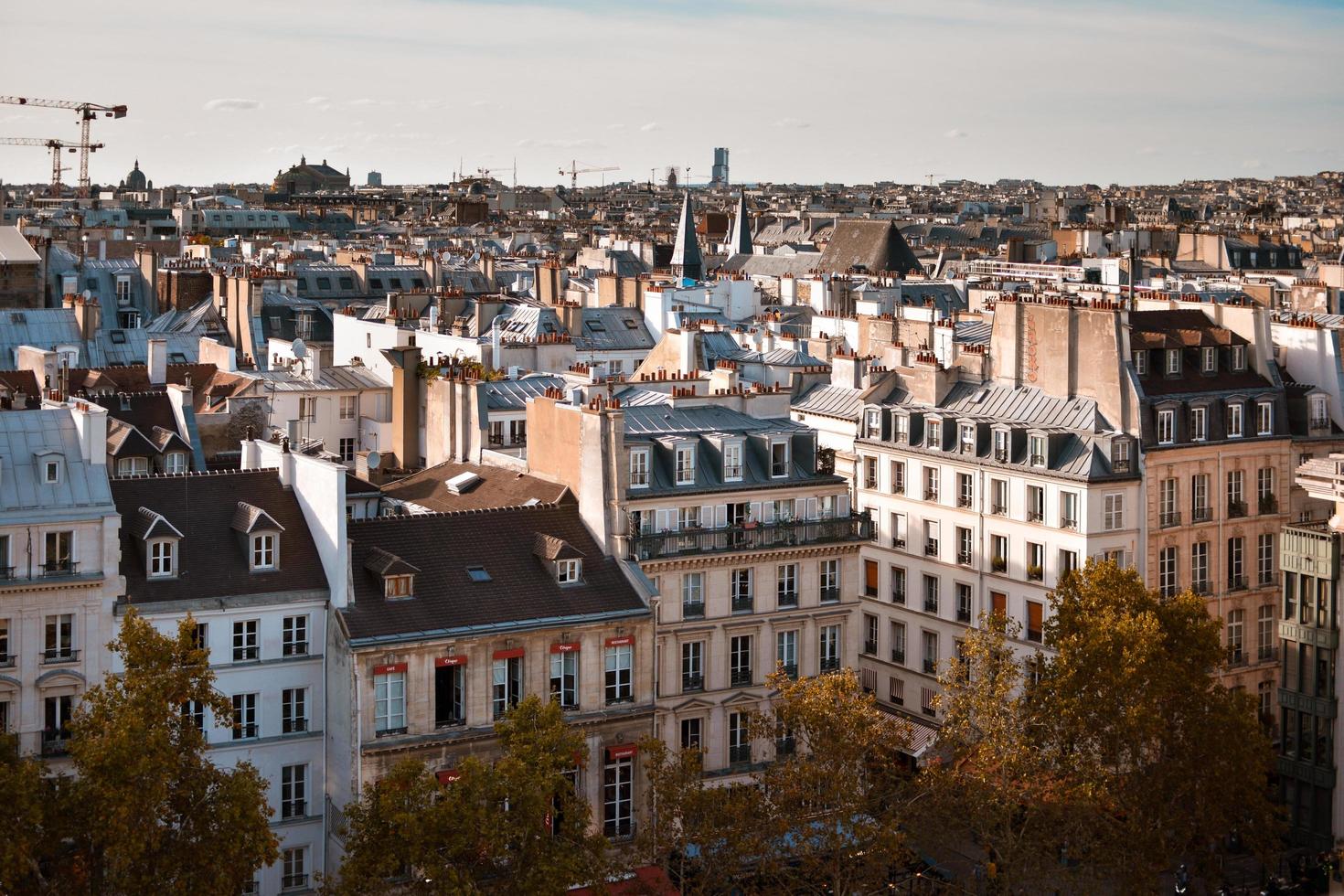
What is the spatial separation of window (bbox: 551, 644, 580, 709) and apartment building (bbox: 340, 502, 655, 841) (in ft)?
0.09

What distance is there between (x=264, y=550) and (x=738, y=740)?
1201cm

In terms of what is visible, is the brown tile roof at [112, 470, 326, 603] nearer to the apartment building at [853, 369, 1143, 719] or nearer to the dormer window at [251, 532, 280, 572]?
the dormer window at [251, 532, 280, 572]

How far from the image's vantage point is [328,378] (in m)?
72.6

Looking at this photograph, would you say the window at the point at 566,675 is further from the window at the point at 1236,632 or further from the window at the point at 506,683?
the window at the point at 1236,632

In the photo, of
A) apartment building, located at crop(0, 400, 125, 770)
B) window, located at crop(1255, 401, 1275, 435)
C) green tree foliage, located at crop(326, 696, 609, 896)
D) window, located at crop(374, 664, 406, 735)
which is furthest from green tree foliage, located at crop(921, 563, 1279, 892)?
apartment building, located at crop(0, 400, 125, 770)

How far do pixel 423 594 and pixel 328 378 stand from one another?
88.6 feet

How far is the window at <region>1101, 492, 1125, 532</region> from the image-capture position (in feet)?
188

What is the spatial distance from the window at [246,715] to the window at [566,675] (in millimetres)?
6253

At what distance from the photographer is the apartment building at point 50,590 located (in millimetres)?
43062

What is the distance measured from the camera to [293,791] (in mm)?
45906

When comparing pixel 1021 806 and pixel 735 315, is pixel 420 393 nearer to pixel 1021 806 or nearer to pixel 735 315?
pixel 1021 806

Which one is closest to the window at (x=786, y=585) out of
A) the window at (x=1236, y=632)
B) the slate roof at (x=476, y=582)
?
the slate roof at (x=476, y=582)

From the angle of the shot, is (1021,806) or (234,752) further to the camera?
(1021,806)

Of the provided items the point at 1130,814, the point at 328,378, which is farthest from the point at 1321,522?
the point at 328,378
